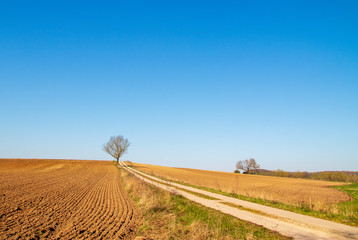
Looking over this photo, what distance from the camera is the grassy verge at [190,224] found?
817cm

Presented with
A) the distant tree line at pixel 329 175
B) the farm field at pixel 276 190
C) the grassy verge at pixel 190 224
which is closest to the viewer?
the grassy verge at pixel 190 224

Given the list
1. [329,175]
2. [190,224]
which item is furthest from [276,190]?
[329,175]

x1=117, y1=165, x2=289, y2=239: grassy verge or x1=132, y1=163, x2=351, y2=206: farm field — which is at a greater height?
x1=117, y1=165, x2=289, y2=239: grassy verge

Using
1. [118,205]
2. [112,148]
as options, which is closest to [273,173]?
[112,148]

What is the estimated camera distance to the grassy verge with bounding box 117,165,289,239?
26.8 feet

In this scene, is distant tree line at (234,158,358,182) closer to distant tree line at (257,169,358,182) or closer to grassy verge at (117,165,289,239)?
distant tree line at (257,169,358,182)

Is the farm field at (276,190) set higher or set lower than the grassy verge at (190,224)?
lower

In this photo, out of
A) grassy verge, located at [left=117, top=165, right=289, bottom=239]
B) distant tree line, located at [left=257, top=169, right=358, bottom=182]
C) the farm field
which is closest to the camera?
grassy verge, located at [left=117, top=165, right=289, bottom=239]

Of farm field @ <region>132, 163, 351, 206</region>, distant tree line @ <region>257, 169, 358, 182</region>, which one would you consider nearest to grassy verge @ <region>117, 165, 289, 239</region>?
farm field @ <region>132, 163, 351, 206</region>

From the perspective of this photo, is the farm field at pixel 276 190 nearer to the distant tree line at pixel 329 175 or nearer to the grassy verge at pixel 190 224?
the grassy verge at pixel 190 224

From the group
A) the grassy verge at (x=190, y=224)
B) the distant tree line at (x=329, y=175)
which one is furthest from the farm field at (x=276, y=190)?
the distant tree line at (x=329, y=175)

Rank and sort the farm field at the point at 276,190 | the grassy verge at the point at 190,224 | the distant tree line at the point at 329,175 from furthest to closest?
1. the distant tree line at the point at 329,175
2. the farm field at the point at 276,190
3. the grassy verge at the point at 190,224

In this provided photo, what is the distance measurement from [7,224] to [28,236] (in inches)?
Result: 92.7

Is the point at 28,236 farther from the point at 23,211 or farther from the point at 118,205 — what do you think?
the point at 118,205
